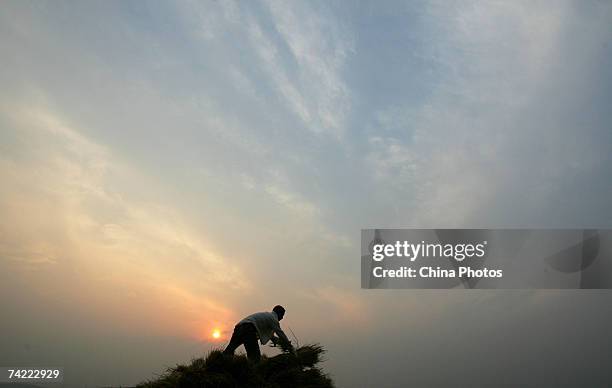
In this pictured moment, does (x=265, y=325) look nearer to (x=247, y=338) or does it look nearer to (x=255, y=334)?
(x=255, y=334)

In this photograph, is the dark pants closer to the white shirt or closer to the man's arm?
the white shirt

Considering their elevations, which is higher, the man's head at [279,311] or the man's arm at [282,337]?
the man's head at [279,311]

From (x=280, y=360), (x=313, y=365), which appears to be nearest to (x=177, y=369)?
(x=280, y=360)

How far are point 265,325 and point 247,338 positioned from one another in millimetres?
424

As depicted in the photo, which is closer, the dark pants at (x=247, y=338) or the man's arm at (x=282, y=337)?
the man's arm at (x=282, y=337)

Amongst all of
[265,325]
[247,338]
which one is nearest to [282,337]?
[265,325]

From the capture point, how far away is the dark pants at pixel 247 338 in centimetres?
929

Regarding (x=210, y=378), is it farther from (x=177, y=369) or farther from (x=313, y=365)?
(x=313, y=365)

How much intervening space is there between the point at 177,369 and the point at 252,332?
185 cm

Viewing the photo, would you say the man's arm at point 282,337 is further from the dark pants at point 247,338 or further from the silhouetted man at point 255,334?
the dark pants at point 247,338

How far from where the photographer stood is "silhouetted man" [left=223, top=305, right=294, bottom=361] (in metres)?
9.29

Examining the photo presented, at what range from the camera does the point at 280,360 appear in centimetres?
855

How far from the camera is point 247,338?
934 centimetres

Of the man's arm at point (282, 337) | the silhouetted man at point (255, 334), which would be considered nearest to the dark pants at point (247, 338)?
the silhouetted man at point (255, 334)
